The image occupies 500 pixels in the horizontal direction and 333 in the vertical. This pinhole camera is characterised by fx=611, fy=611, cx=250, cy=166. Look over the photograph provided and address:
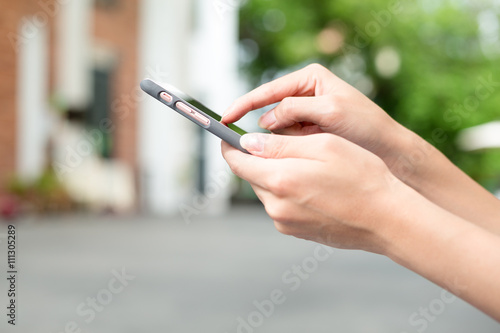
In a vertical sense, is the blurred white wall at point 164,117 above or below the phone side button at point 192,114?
below

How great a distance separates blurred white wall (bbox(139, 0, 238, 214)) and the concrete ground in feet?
23.2

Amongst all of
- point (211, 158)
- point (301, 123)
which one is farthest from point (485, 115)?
point (301, 123)

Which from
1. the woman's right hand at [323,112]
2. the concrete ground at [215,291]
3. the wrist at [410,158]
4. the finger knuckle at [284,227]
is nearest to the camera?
the finger knuckle at [284,227]

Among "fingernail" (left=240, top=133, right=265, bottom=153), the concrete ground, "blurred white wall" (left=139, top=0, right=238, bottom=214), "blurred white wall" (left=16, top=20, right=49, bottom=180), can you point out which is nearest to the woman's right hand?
"fingernail" (left=240, top=133, right=265, bottom=153)

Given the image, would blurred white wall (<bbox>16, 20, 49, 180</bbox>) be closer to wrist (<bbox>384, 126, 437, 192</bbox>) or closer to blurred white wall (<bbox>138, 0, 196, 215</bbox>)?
blurred white wall (<bbox>138, 0, 196, 215</bbox>)

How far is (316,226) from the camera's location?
1044 mm

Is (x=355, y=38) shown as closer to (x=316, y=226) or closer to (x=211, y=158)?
(x=211, y=158)

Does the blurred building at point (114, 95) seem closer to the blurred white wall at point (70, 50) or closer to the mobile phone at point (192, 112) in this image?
the blurred white wall at point (70, 50)

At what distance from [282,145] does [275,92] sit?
27 cm

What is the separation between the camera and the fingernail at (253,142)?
1110 millimetres

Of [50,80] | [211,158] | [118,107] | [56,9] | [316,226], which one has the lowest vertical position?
[211,158]

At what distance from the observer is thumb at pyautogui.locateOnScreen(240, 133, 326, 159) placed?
1.03m

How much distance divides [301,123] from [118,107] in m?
14.3

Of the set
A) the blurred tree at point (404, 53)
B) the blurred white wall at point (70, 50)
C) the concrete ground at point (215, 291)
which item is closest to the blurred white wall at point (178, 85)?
the blurred white wall at point (70, 50)
